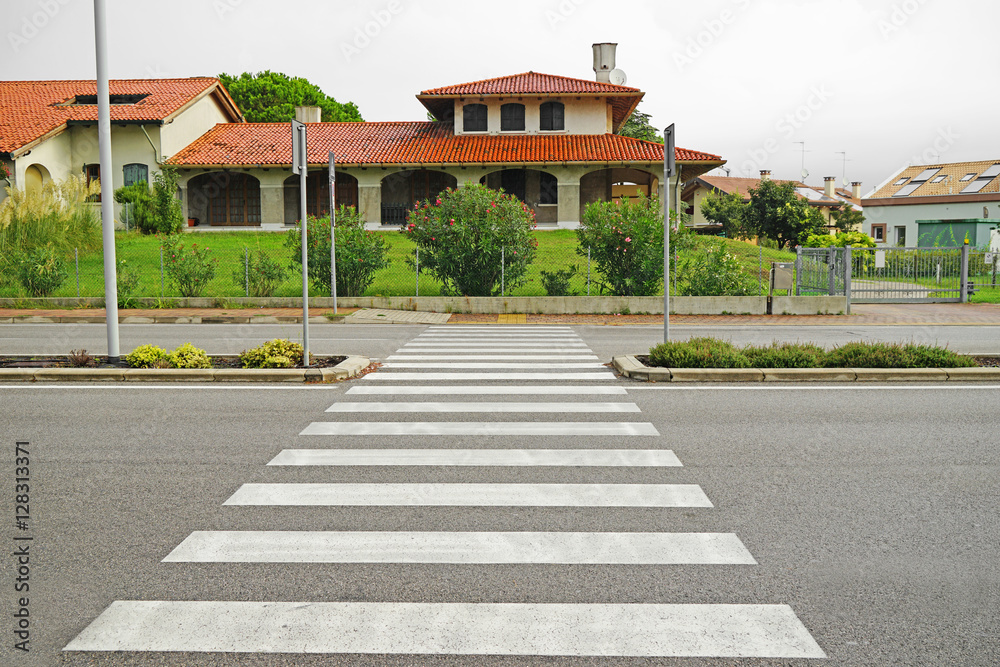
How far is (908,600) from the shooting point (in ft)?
13.7

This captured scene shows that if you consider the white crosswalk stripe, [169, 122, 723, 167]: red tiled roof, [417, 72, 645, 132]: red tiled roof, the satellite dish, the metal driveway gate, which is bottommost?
the white crosswalk stripe

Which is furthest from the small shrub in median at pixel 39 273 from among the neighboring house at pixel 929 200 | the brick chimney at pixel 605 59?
the neighboring house at pixel 929 200

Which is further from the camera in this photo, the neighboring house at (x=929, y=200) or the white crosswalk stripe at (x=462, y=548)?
the neighboring house at (x=929, y=200)

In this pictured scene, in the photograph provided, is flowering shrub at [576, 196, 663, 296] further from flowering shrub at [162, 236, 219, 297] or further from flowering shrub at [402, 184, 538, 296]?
flowering shrub at [162, 236, 219, 297]

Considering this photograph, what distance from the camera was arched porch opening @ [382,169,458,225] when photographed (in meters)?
39.2

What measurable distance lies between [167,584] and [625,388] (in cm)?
682

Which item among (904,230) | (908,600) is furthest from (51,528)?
(904,230)

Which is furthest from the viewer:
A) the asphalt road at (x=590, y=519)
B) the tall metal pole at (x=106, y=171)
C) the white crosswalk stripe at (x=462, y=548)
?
the tall metal pole at (x=106, y=171)

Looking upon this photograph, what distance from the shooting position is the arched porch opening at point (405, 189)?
39.2m

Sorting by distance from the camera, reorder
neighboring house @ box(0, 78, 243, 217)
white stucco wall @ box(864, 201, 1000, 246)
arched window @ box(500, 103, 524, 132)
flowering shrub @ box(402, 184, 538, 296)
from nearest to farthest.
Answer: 1. flowering shrub @ box(402, 184, 538, 296)
2. neighboring house @ box(0, 78, 243, 217)
3. arched window @ box(500, 103, 524, 132)
4. white stucco wall @ box(864, 201, 1000, 246)

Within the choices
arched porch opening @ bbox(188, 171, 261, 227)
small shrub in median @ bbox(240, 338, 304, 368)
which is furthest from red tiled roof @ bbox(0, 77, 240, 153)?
small shrub in median @ bbox(240, 338, 304, 368)

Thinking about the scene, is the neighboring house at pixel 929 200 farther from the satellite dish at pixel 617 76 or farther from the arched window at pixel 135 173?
the arched window at pixel 135 173

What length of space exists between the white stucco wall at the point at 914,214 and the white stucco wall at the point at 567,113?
19954mm

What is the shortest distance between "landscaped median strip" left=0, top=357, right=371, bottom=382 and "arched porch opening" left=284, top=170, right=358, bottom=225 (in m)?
29.2
